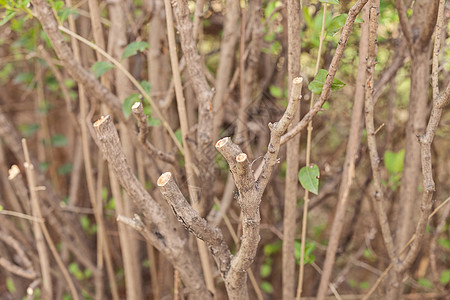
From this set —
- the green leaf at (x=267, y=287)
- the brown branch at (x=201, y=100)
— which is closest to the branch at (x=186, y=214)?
the brown branch at (x=201, y=100)

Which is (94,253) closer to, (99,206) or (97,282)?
(97,282)

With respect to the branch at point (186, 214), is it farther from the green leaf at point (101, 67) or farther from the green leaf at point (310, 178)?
the green leaf at point (101, 67)

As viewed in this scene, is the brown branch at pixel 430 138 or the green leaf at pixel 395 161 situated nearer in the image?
the brown branch at pixel 430 138

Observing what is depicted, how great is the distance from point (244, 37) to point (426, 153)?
1.52ft

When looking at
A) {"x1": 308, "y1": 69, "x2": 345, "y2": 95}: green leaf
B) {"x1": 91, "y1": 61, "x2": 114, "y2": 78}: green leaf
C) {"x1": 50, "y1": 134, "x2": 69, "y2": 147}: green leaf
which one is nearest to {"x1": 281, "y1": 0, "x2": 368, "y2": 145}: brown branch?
{"x1": 308, "y1": 69, "x2": 345, "y2": 95}: green leaf

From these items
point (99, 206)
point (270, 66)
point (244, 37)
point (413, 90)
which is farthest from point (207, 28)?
point (413, 90)

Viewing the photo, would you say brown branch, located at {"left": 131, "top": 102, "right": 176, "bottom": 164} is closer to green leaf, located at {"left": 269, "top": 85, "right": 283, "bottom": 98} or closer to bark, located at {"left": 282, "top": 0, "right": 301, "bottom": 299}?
bark, located at {"left": 282, "top": 0, "right": 301, "bottom": 299}

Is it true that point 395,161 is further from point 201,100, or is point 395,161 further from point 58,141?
point 58,141

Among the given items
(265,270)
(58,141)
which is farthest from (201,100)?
(58,141)

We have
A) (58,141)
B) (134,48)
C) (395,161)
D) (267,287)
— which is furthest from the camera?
(58,141)

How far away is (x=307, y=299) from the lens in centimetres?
112

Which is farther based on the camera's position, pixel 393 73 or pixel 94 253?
pixel 94 253

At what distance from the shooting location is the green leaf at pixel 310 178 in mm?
665

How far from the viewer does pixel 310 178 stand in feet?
2.23
